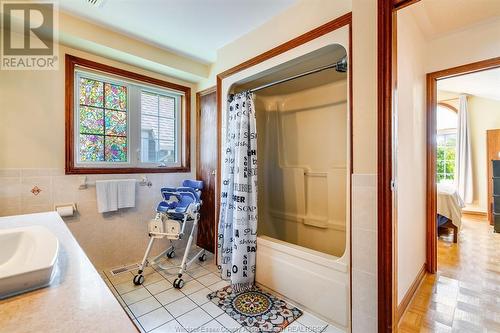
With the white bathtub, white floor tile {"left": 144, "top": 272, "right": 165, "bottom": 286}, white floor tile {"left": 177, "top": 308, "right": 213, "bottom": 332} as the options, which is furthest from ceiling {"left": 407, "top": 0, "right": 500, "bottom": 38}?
white floor tile {"left": 144, "top": 272, "right": 165, "bottom": 286}

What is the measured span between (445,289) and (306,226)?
132cm

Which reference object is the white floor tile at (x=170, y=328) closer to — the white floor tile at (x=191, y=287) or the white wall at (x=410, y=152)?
the white floor tile at (x=191, y=287)

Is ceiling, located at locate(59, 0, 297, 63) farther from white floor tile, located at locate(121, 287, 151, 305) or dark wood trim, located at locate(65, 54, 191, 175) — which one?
white floor tile, located at locate(121, 287, 151, 305)

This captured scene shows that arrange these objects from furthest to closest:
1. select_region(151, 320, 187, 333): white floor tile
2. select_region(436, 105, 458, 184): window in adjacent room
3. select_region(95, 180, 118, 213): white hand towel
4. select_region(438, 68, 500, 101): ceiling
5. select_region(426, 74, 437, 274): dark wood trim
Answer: select_region(436, 105, 458, 184): window in adjacent room → select_region(438, 68, 500, 101): ceiling → select_region(426, 74, 437, 274): dark wood trim → select_region(95, 180, 118, 213): white hand towel → select_region(151, 320, 187, 333): white floor tile

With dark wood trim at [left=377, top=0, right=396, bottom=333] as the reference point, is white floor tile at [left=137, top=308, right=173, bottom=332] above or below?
below

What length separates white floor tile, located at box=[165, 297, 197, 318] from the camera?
5.72ft

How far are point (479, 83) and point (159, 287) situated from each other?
5078 millimetres

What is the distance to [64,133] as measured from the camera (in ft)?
6.96

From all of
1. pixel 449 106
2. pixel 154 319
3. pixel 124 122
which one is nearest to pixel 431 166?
pixel 154 319

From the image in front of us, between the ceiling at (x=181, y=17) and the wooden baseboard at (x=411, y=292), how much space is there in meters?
2.43

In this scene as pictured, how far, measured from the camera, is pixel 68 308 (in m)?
0.56

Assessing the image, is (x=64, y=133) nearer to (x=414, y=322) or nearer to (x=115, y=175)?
(x=115, y=175)

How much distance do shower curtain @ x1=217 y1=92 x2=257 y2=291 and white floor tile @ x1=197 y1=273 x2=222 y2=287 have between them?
0.09 m

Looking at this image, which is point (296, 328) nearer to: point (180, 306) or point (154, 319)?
point (180, 306)
